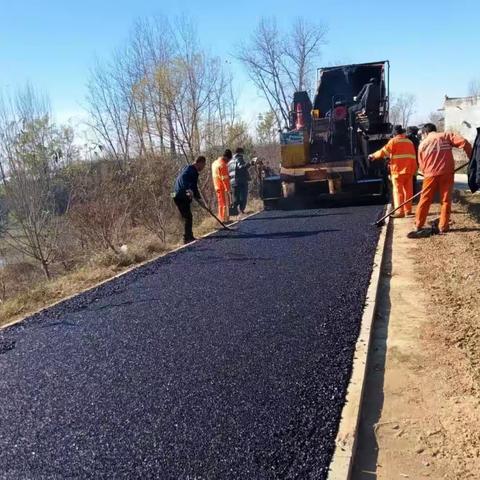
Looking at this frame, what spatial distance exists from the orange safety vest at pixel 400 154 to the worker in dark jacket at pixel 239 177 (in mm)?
3454

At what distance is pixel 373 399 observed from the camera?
2.69 m

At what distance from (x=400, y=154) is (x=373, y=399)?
5522 millimetres

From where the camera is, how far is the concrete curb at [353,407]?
2039mm

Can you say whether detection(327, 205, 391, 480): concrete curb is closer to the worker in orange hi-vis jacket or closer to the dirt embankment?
the dirt embankment

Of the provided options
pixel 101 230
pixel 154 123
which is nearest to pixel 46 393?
pixel 101 230

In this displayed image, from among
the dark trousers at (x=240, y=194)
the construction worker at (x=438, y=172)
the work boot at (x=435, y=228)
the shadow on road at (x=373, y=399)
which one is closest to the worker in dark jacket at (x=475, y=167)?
the construction worker at (x=438, y=172)

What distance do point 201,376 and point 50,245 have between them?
416 inches

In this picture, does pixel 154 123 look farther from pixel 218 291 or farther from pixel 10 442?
pixel 10 442

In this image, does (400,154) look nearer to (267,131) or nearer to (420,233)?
(420,233)

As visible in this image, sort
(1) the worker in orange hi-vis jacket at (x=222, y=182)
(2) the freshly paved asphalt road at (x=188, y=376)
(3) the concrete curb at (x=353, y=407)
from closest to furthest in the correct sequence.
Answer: (3) the concrete curb at (x=353, y=407) < (2) the freshly paved asphalt road at (x=188, y=376) < (1) the worker in orange hi-vis jacket at (x=222, y=182)

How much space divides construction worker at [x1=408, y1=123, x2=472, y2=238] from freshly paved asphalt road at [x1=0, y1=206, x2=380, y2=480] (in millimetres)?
1534

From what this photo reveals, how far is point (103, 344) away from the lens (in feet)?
11.6

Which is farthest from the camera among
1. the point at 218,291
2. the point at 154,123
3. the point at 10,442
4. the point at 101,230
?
the point at 154,123

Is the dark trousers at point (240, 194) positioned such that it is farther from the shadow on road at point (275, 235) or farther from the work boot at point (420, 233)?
the work boot at point (420, 233)
